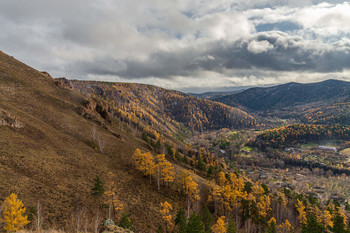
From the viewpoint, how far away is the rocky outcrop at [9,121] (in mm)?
54088

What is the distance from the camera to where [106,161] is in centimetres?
6656

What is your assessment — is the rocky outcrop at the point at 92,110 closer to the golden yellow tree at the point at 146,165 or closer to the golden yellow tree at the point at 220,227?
the golden yellow tree at the point at 146,165

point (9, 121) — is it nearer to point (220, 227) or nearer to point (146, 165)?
point (146, 165)

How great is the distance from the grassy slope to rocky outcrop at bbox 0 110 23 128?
1.70m

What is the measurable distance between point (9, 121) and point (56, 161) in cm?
2360

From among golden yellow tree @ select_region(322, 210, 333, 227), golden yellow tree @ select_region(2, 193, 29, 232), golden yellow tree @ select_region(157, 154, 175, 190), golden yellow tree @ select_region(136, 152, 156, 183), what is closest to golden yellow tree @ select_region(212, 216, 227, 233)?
golden yellow tree @ select_region(157, 154, 175, 190)

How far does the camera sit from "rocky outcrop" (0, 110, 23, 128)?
177 feet

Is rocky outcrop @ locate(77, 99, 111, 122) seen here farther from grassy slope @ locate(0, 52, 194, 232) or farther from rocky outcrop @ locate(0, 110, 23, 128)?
rocky outcrop @ locate(0, 110, 23, 128)

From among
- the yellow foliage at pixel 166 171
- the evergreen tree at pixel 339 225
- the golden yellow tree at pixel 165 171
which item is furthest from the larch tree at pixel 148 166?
the evergreen tree at pixel 339 225

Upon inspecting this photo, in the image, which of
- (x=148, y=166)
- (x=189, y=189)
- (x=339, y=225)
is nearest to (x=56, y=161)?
(x=148, y=166)

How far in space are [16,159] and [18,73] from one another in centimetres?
8764

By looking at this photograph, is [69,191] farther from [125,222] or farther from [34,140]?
[34,140]

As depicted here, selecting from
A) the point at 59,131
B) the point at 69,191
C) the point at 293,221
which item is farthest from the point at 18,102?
the point at 293,221

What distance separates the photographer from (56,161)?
5047 cm
